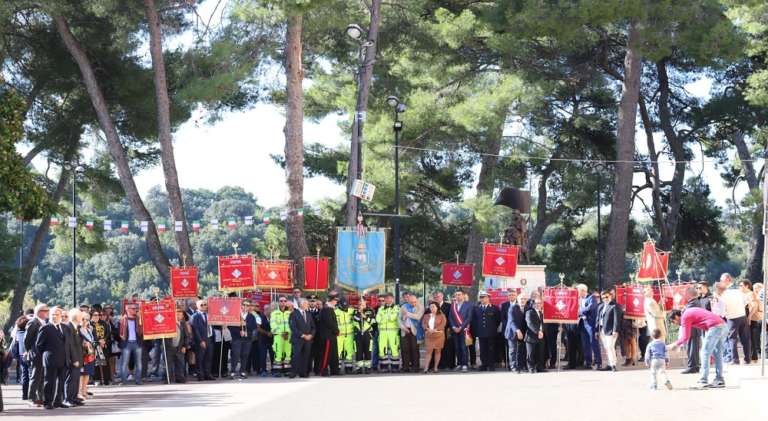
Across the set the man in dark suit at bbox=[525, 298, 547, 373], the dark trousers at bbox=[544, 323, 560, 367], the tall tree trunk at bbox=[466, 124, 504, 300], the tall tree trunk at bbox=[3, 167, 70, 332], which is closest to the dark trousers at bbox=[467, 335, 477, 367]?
the dark trousers at bbox=[544, 323, 560, 367]

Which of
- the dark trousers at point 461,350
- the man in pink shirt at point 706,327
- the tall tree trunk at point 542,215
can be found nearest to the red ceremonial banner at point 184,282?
the dark trousers at point 461,350

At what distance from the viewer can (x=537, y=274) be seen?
3294 cm

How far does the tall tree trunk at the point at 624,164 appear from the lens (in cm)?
3584

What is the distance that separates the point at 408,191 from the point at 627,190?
336 inches

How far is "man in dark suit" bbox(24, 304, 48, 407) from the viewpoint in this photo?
18.2 metres

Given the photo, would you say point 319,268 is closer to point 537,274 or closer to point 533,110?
point 537,274

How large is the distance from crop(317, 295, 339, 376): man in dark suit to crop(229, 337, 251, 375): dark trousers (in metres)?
1.46

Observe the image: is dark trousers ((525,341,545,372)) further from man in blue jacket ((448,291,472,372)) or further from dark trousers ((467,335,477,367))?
dark trousers ((467,335,477,367))

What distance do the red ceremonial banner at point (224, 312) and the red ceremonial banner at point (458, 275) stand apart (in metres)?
10.6

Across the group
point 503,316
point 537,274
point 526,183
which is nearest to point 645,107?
point 526,183

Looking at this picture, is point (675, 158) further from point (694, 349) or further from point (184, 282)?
point (694, 349)

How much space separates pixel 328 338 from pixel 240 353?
5.77 feet

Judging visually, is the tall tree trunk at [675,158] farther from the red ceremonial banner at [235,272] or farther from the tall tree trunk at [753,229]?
the red ceremonial banner at [235,272]

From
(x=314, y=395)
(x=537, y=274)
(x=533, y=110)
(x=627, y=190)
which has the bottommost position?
(x=314, y=395)
